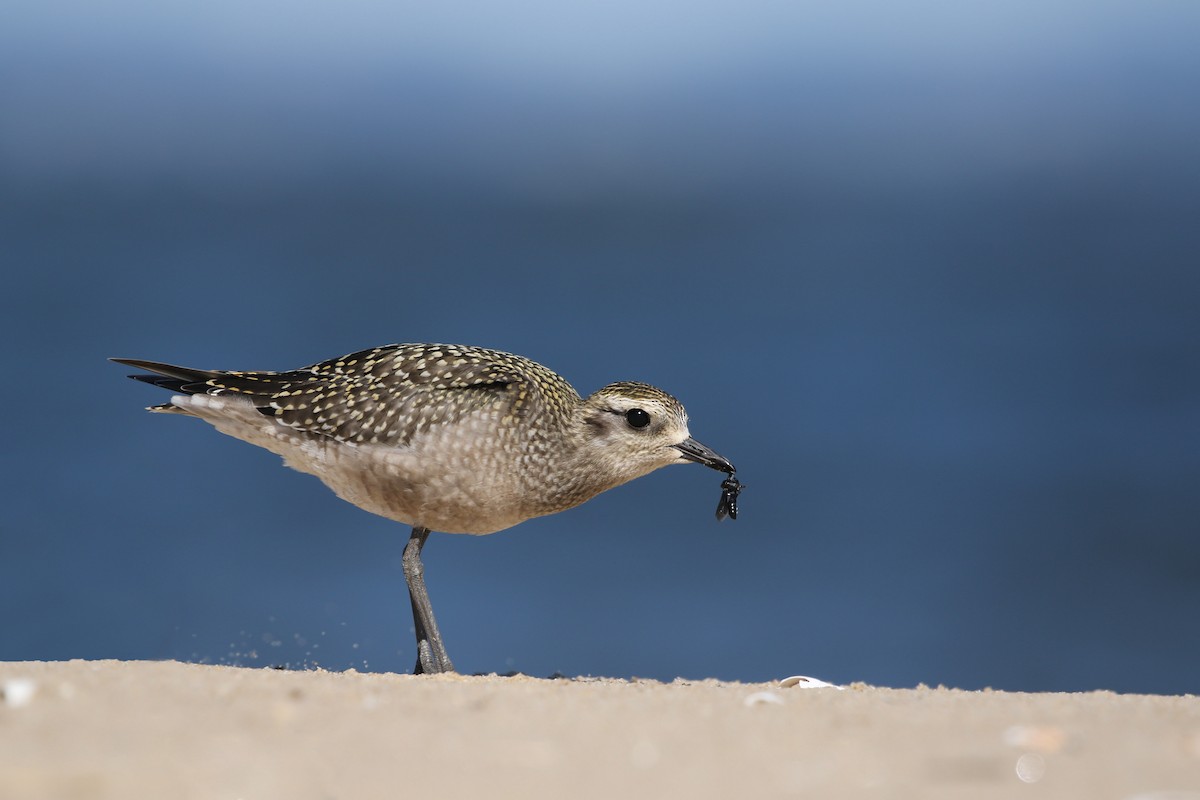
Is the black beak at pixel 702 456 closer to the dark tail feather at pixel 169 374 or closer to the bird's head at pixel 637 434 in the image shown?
the bird's head at pixel 637 434

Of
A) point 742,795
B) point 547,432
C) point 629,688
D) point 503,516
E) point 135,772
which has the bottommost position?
point 135,772

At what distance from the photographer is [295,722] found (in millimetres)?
5152

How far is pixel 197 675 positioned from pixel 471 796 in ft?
8.96

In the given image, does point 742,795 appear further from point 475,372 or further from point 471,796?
point 475,372

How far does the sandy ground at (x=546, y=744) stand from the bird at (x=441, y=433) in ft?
8.73

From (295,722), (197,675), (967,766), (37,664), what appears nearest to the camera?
(967,766)

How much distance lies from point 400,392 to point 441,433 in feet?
1.71

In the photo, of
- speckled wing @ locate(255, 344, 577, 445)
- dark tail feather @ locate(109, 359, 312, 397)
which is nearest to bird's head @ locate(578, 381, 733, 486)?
speckled wing @ locate(255, 344, 577, 445)

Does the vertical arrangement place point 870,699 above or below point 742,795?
above

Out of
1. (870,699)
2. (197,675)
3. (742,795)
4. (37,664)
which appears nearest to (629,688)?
(870,699)

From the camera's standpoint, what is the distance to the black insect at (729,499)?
9.62m

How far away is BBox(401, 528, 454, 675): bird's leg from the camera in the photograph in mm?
9117

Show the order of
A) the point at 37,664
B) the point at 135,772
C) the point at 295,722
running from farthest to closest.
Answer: the point at 37,664 → the point at 295,722 → the point at 135,772

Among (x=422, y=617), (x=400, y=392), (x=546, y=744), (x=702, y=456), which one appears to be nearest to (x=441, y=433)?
(x=400, y=392)
